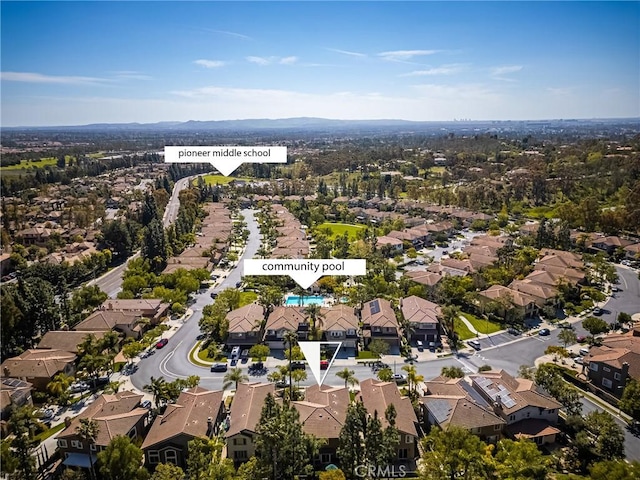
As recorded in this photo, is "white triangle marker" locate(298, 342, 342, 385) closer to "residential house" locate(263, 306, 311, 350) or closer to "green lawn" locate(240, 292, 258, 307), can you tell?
"residential house" locate(263, 306, 311, 350)

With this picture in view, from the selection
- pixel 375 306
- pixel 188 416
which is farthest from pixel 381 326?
pixel 188 416

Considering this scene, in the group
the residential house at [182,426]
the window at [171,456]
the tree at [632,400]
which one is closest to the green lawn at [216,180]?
the residential house at [182,426]

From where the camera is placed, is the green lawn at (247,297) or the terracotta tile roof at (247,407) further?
the green lawn at (247,297)

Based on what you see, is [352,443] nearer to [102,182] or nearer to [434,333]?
[434,333]

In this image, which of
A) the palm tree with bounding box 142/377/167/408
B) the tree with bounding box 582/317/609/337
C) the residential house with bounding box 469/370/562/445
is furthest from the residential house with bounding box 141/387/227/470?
the tree with bounding box 582/317/609/337

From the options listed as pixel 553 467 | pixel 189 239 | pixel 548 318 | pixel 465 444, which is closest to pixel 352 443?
pixel 465 444

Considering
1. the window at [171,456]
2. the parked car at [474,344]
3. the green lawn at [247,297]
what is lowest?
the parked car at [474,344]

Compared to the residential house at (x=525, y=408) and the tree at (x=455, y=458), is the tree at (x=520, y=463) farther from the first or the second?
the residential house at (x=525, y=408)
